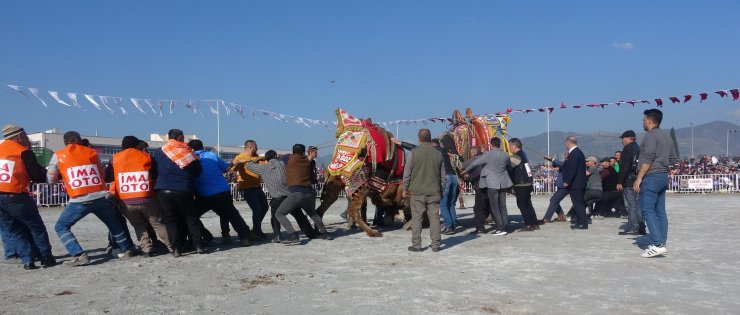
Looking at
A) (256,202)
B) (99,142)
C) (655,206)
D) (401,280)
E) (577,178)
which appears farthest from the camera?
(99,142)

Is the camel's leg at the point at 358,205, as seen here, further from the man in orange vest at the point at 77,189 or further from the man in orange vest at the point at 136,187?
the man in orange vest at the point at 77,189

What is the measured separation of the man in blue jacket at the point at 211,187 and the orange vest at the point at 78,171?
1414 mm

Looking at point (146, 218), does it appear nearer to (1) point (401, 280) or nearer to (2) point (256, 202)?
(2) point (256, 202)

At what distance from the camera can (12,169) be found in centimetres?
674

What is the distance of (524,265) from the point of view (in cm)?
654

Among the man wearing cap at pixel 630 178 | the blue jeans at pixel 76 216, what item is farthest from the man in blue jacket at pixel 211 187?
the man wearing cap at pixel 630 178

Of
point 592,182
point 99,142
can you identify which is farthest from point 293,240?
point 99,142

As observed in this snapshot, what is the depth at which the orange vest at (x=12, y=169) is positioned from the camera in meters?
6.69

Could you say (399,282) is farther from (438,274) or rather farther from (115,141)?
(115,141)

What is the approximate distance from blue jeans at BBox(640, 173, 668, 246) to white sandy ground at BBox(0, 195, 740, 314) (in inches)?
14.8

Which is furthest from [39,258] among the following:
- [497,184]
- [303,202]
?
[497,184]

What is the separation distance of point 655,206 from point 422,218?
3081 mm

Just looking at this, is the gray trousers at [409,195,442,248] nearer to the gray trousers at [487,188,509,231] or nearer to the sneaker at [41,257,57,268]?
the gray trousers at [487,188,509,231]

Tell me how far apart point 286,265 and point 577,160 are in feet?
19.8
